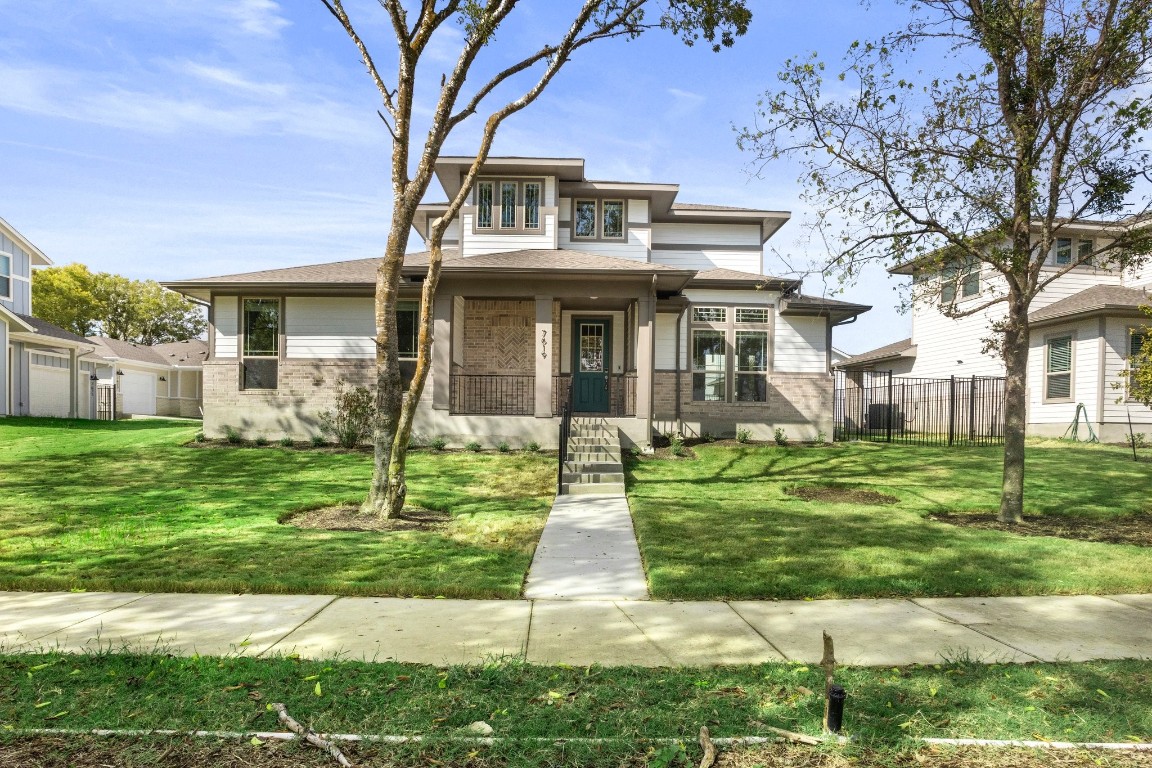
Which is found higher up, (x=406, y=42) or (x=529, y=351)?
(x=406, y=42)

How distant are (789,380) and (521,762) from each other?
16036 millimetres

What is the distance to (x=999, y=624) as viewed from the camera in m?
5.02

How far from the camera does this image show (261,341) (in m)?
16.6

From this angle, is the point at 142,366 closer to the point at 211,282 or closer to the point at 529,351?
the point at 211,282

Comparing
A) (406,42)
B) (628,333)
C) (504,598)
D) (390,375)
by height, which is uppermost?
(406,42)

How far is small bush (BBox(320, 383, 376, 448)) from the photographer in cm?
1553

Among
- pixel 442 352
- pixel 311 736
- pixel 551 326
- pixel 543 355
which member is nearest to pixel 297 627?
pixel 311 736

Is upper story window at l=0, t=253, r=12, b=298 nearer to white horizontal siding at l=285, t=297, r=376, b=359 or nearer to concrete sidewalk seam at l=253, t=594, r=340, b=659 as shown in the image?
white horizontal siding at l=285, t=297, r=376, b=359

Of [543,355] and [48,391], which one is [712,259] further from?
[48,391]

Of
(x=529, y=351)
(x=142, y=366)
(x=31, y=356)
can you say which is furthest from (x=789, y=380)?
(x=142, y=366)

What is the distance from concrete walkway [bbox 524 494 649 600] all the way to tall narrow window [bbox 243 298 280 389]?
9.71 meters

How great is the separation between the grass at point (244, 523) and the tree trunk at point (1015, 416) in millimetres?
6091

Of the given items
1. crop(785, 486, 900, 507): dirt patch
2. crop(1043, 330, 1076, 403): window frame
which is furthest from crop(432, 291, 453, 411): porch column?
crop(1043, 330, 1076, 403): window frame

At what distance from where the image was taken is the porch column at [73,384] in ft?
87.6
